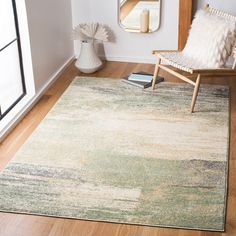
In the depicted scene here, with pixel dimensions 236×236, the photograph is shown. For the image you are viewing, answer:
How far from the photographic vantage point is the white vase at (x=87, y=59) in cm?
387

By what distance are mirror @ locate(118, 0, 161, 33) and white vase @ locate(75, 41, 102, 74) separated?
1.40 feet

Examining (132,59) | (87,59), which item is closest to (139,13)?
(132,59)

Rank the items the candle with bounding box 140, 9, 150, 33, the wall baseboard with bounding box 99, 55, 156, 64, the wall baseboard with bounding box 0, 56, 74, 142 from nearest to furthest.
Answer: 1. the wall baseboard with bounding box 0, 56, 74, 142
2. the candle with bounding box 140, 9, 150, 33
3. the wall baseboard with bounding box 99, 55, 156, 64

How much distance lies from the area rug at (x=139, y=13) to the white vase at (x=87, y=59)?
0.43m

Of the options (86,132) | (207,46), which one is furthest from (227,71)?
(86,132)

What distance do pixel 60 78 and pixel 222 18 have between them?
4.81 feet

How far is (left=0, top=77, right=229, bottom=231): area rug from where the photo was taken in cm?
227

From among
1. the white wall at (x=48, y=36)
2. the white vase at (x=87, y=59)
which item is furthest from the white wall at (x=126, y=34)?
the white vase at (x=87, y=59)

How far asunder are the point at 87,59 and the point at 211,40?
3.77 ft

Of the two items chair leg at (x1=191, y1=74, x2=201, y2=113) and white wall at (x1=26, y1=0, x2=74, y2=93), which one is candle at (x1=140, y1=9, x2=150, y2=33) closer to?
white wall at (x1=26, y1=0, x2=74, y2=93)

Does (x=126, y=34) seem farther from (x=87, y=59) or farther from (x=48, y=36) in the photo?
(x=48, y=36)

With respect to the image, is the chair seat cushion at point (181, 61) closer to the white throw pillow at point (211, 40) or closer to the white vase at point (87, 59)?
the white throw pillow at point (211, 40)

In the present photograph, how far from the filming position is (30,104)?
336 centimetres

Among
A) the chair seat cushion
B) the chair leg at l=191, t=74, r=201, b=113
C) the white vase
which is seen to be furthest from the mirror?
the chair leg at l=191, t=74, r=201, b=113
